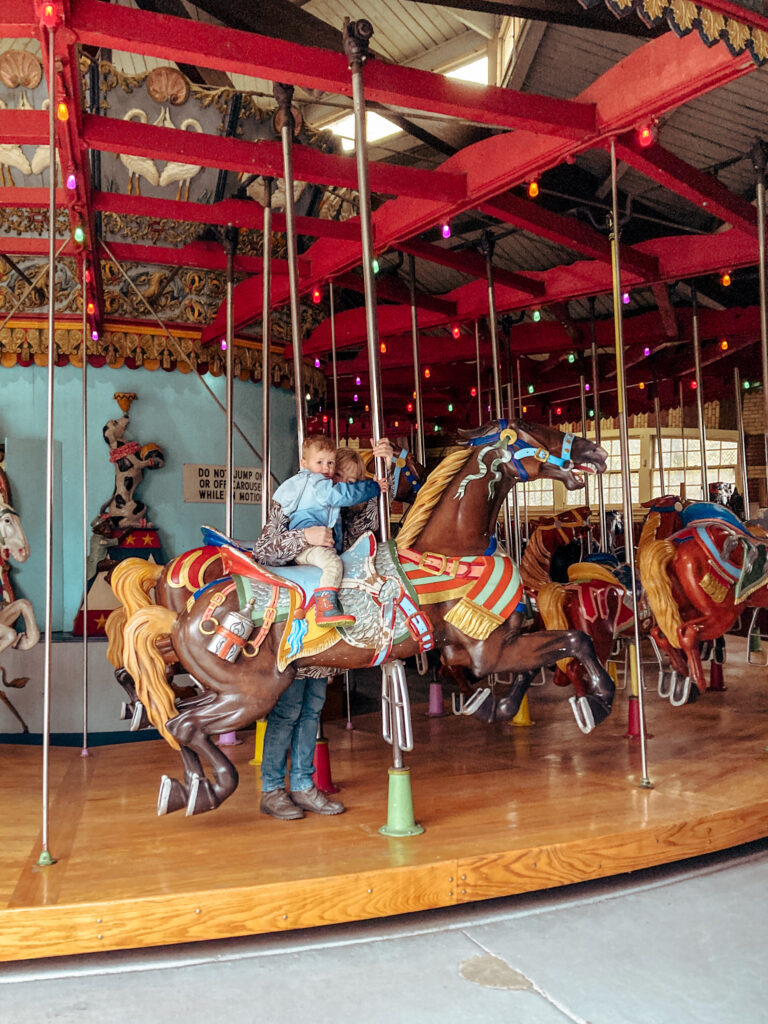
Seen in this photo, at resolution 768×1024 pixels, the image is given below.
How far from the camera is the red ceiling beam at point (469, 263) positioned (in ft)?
23.5

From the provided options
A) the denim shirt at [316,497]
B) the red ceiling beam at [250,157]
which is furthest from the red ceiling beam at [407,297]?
the denim shirt at [316,497]

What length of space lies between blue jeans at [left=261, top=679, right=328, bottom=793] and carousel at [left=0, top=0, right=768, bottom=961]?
196 mm

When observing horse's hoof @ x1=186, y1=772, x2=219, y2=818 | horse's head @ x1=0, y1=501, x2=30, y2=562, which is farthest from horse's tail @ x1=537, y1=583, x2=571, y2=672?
horse's head @ x1=0, y1=501, x2=30, y2=562

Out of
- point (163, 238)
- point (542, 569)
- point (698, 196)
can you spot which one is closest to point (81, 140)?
point (163, 238)

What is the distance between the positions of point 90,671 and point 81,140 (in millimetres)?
3856

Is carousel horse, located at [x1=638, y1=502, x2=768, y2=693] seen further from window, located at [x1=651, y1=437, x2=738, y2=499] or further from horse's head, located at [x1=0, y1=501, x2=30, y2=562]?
window, located at [x1=651, y1=437, x2=738, y2=499]

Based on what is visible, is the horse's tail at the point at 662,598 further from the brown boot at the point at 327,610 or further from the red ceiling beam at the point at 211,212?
the red ceiling beam at the point at 211,212

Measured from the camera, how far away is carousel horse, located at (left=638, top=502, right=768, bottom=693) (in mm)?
5621

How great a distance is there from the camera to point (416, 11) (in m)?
9.09

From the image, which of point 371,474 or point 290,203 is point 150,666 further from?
point 371,474

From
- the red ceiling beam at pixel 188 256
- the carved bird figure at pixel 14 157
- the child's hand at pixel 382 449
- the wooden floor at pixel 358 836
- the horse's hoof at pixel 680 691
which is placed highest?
the carved bird figure at pixel 14 157

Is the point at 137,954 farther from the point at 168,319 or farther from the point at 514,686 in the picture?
the point at 168,319

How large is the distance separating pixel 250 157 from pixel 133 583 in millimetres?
2471

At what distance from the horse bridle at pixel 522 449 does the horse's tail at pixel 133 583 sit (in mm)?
1938
